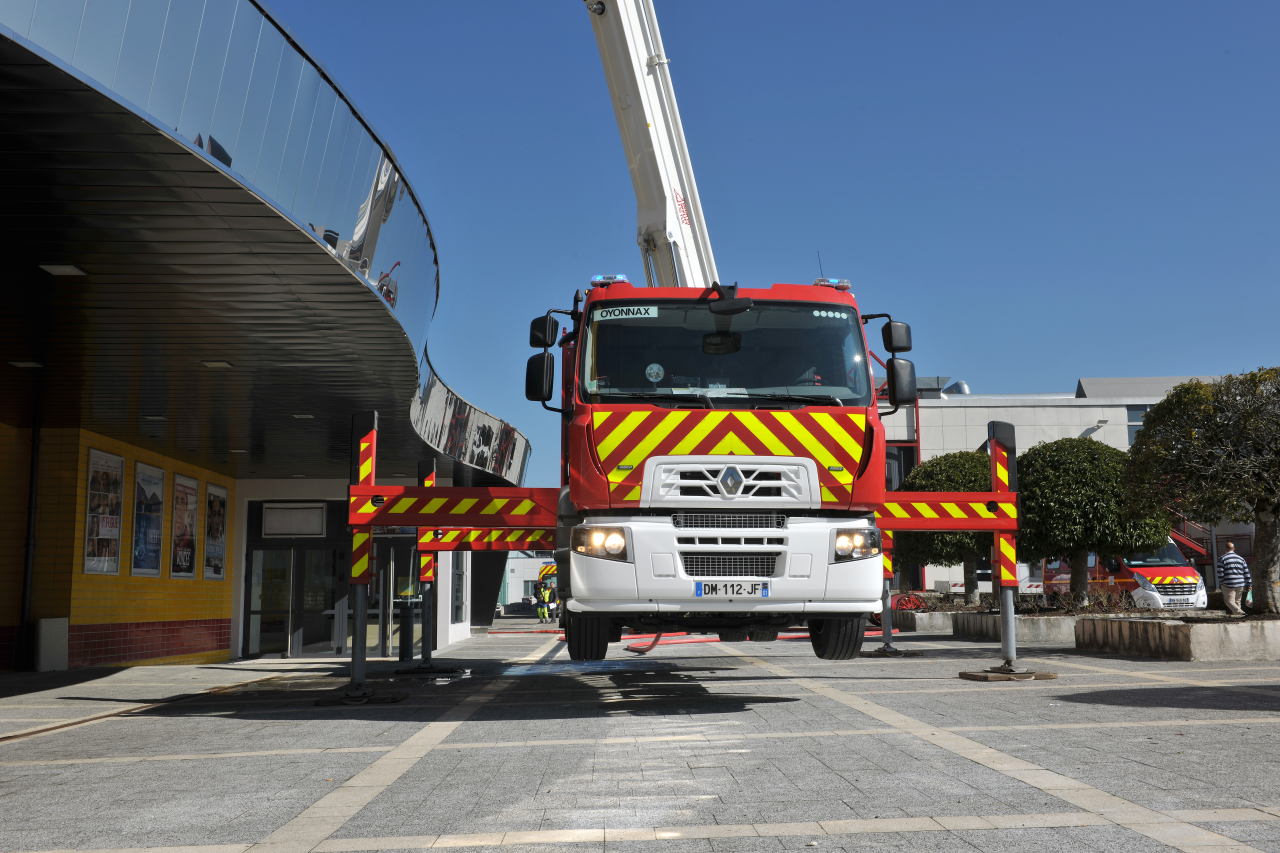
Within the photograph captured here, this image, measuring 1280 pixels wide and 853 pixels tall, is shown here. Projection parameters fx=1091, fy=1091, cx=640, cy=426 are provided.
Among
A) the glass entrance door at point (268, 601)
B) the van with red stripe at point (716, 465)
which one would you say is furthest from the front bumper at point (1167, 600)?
the glass entrance door at point (268, 601)

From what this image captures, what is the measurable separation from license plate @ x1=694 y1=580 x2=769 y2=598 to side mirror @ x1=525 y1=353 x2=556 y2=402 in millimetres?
1924

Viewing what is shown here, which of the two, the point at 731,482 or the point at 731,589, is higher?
the point at 731,482

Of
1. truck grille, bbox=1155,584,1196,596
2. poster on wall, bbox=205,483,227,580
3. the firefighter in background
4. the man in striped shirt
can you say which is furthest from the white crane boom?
the firefighter in background

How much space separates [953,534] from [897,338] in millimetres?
19987

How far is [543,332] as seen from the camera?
27.6 ft

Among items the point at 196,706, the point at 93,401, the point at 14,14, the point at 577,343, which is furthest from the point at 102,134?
the point at 93,401

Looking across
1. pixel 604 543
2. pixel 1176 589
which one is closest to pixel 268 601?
pixel 604 543

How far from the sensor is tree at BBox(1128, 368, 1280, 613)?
12945 mm

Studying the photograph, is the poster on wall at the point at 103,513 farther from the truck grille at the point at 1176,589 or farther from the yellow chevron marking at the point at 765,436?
the truck grille at the point at 1176,589

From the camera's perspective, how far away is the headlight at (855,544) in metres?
7.69

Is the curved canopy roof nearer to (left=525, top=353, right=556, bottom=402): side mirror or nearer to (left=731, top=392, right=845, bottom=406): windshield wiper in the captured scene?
(left=525, top=353, right=556, bottom=402): side mirror

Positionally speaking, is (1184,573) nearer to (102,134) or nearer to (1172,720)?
(1172,720)

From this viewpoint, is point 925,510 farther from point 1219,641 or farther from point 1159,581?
point 1159,581

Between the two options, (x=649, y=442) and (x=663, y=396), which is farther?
(x=663, y=396)
